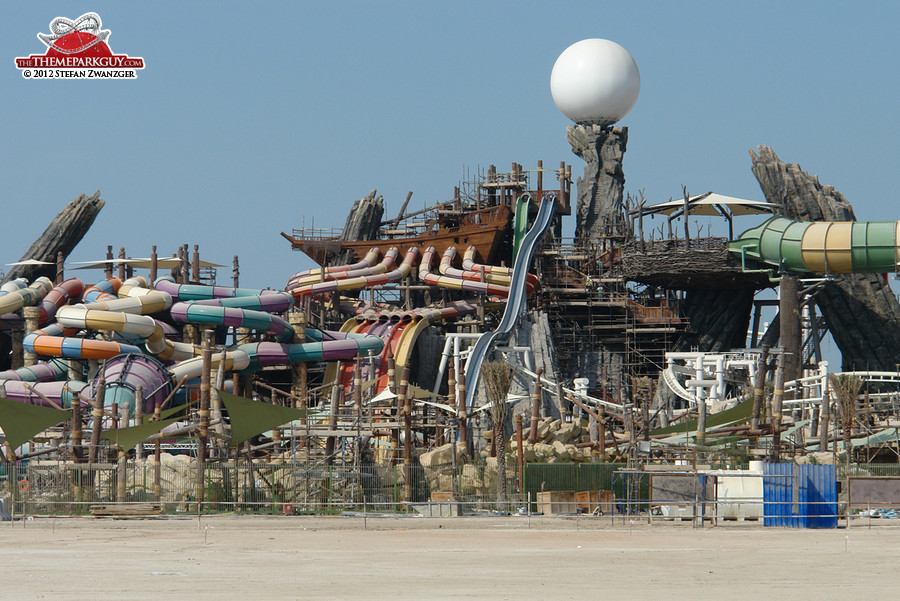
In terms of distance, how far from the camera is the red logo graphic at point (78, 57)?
41938 mm

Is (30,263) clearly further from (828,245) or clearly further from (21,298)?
(828,245)

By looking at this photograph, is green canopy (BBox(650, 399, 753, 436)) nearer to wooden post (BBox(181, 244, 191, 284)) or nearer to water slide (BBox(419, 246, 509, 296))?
water slide (BBox(419, 246, 509, 296))

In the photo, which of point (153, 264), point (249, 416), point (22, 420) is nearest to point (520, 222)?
point (153, 264)

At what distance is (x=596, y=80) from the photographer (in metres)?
67.5

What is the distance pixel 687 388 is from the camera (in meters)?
53.3

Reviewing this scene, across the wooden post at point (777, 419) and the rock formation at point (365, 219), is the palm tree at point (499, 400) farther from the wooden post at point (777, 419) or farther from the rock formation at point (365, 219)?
the rock formation at point (365, 219)

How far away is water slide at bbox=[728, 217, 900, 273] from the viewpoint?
4988 centimetres

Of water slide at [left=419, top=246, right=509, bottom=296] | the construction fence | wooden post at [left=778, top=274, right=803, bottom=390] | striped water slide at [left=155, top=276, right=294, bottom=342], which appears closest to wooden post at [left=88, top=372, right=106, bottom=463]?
the construction fence

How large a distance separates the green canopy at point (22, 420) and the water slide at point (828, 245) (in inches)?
1174

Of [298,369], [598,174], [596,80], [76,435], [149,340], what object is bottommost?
[76,435]

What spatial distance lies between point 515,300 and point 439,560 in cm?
3697

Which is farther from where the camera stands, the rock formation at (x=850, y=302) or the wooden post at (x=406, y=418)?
the rock formation at (x=850, y=302)

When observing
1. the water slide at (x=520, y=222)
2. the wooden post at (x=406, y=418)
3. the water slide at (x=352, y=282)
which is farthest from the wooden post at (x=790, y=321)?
the wooden post at (x=406, y=418)

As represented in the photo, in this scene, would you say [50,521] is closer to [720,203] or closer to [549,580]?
[549,580]
